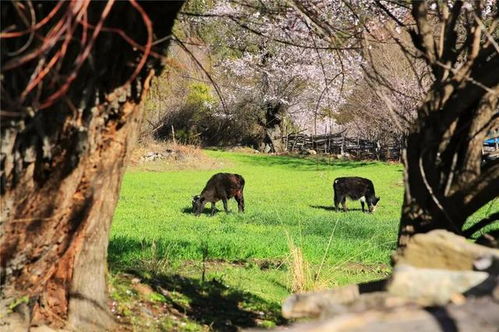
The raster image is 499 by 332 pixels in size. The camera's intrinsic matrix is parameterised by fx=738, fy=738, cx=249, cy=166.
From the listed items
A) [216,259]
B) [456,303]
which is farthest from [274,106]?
[456,303]

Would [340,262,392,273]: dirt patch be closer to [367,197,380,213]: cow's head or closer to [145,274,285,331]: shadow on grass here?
[145,274,285,331]: shadow on grass

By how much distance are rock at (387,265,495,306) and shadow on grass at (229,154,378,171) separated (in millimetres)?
37557

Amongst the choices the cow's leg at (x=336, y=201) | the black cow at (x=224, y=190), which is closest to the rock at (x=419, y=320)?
the black cow at (x=224, y=190)

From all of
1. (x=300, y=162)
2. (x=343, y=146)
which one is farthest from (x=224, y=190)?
(x=343, y=146)

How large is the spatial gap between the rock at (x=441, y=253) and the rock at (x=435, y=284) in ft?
0.74

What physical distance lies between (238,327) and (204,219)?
477 inches

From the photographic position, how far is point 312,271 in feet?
28.9

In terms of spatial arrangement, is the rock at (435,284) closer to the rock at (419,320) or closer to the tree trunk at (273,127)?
the rock at (419,320)

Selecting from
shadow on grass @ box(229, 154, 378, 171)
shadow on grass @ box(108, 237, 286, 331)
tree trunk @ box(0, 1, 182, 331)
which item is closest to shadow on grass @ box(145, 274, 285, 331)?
shadow on grass @ box(108, 237, 286, 331)

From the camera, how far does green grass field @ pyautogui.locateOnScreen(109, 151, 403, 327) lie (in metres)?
8.17

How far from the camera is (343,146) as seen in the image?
50312mm

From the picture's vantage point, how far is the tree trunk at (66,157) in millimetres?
3656

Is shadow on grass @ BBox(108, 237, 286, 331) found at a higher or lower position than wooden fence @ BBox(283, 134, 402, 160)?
lower

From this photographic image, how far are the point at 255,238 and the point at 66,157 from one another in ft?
28.5
